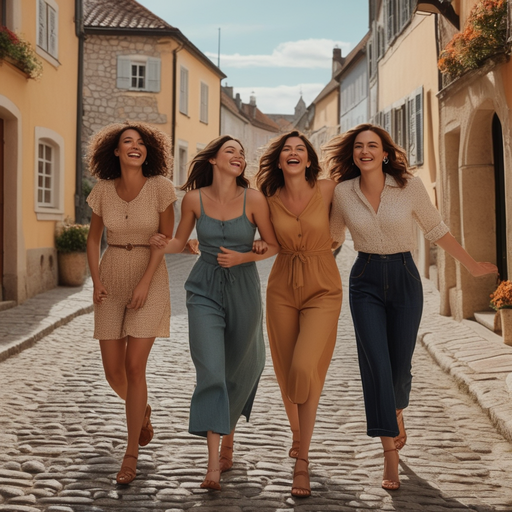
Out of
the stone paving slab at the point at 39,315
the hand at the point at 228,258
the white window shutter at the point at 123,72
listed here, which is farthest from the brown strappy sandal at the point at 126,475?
the white window shutter at the point at 123,72

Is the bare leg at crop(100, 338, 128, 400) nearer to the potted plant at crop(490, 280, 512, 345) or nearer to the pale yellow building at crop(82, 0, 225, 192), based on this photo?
the potted plant at crop(490, 280, 512, 345)

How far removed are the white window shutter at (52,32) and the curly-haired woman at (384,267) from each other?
1163 cm

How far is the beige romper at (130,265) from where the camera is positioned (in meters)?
4.80

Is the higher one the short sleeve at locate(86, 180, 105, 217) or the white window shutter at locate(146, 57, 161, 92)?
the white window shutter at locate(146, 57, 161, 92)

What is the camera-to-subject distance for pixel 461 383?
23.7 ft

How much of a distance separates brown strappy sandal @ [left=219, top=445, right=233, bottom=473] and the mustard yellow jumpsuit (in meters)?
0.46

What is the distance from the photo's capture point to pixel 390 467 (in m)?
4.47

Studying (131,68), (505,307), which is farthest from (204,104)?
(505,307)

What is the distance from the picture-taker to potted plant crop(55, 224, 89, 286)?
621 inches

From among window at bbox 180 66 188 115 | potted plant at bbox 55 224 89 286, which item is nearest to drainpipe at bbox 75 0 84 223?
potted plant at bbox 55 224 89 286

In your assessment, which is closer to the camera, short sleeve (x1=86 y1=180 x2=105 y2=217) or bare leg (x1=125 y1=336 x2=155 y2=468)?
bare leg (x1=125 y1=336 x2=155 y2=468)

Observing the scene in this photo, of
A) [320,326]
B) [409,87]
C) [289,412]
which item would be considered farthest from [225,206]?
[409,87]

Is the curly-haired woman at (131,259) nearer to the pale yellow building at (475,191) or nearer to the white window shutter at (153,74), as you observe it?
the pale yellow building at (475,191)

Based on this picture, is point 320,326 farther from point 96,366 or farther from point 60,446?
point 96,366
